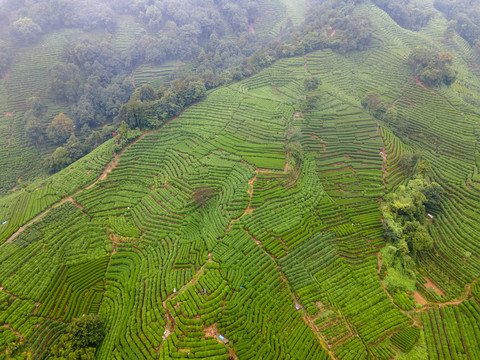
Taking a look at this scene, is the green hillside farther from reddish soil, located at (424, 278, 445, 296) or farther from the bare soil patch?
the bare soil patch

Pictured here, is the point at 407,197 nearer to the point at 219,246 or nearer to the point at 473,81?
the point at 219,246

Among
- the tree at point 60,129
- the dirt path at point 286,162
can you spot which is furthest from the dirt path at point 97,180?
the dirt path at point 286,162

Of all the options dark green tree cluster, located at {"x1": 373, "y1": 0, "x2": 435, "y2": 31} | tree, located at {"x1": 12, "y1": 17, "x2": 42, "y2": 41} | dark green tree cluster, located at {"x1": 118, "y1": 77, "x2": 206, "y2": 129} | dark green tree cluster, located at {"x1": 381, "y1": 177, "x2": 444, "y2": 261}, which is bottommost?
dark green tree cluster, located at {"x1": 381, "y1": 177, "x2": 444, "y2": 261}

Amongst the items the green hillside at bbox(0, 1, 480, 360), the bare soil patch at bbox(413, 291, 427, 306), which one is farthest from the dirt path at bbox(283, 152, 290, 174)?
the bare soil patch at bbox(413, 291, 427, 306)

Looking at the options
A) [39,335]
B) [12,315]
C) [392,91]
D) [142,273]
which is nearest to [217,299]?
[142,273]

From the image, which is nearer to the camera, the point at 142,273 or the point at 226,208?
the point at 142,273

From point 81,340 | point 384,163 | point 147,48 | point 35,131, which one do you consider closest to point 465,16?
point 384,163

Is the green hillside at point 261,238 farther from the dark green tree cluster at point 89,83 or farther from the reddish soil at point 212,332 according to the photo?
the dark green tree cluster at point 89,83
